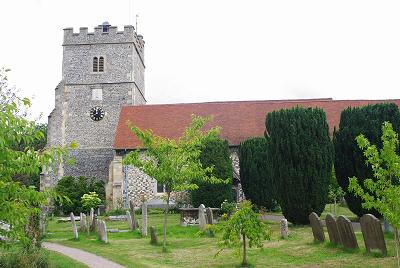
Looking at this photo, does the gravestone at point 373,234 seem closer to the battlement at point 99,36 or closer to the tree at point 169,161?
the tree at point 169,161

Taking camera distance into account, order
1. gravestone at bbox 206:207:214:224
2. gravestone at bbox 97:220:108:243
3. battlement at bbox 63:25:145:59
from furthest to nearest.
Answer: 1. battlement at bbox 63:25:145:59
2. gravestone at bbox 206:207:214:224
3. gravestone at bbox 97:220:108:243

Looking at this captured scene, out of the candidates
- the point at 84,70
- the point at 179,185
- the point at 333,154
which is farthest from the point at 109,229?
the point at 84,70

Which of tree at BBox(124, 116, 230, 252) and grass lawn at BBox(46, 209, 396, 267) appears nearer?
grass lawn at BBox(46, 209, 396, 267)

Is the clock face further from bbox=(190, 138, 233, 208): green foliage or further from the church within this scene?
bbox=(190, 138, 233, 208): green foliage

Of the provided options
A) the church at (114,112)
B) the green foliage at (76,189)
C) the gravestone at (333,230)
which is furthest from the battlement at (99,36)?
the gravestone at (333,230)

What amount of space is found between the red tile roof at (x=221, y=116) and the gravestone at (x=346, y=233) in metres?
16.8

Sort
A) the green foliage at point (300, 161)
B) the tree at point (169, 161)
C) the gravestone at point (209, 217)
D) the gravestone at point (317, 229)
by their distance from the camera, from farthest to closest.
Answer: the gravestone at point (209, 217) < the green foliage at point (300, 161) < the tree at point (169, 161) < the gravestone at point (317, 229)

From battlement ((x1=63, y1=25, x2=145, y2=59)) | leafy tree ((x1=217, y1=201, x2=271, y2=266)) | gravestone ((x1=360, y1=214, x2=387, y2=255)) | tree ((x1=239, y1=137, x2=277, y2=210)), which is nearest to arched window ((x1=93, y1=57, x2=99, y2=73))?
battlement ((x1=63, y1=25, x2=145, y2=59))

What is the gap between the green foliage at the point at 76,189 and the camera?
27672 millimetres

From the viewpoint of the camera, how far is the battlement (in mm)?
34062

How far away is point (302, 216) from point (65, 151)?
1222 centimetres

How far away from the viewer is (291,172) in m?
16.8

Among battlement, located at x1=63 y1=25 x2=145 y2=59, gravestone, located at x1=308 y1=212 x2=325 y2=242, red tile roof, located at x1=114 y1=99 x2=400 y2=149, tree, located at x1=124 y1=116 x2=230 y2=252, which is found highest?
battlement, located at x1=63 y1=25 x2=145 y2=59

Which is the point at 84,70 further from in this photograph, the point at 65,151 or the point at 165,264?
the point at 65,151
